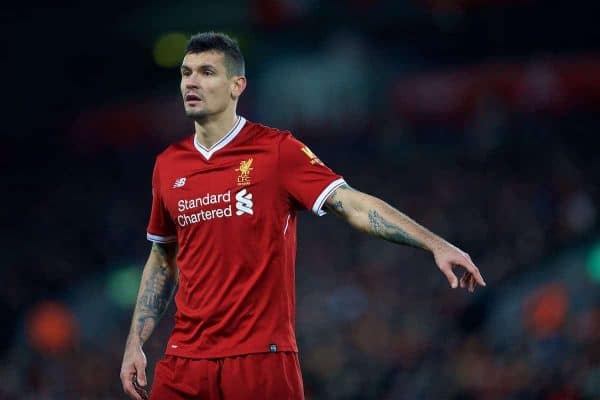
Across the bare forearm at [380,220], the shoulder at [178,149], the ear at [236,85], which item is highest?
the ear at [236,85]

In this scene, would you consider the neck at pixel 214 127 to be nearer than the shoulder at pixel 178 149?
Yes

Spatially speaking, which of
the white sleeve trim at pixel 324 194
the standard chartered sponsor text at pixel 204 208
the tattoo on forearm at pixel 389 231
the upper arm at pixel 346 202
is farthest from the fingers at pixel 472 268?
the standard chartered sponsor text at pixel 204 208

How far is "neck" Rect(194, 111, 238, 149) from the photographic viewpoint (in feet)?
16.5

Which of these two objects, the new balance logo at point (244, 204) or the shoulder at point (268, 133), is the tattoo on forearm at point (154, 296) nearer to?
the new balance logo at point (244, 204)

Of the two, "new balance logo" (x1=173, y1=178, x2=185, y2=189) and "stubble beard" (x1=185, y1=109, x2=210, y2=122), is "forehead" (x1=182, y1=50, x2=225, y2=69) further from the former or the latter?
"new balance logo" (x1=173, y1=178, x2=185, y2=189)

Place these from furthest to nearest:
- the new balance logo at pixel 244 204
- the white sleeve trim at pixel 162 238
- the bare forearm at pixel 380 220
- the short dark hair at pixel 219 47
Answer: the white sleeve trim at pixel 162 238 → the short dark hair at pixel 219 47 → the new balance logo at pixel 244 204 → the bare forearm at pixel 380 220

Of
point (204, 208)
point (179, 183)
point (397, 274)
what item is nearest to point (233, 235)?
point (204, 208)

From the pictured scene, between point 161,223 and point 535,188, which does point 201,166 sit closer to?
point 161,223

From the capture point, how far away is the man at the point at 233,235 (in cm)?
471

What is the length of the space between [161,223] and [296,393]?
1194mm

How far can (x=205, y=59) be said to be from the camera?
5.03 meters

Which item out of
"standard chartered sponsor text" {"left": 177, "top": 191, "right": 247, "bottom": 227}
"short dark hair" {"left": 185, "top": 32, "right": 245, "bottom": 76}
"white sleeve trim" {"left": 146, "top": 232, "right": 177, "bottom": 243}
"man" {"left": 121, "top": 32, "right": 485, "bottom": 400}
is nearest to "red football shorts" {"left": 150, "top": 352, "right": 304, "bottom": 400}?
"man" {"left": 121, "top": 32, "right": 485, "bottom": 400}

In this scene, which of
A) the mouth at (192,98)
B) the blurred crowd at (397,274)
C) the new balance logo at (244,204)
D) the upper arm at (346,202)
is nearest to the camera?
the upper arm at (346,202)

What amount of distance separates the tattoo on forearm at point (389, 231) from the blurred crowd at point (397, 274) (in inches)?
234
